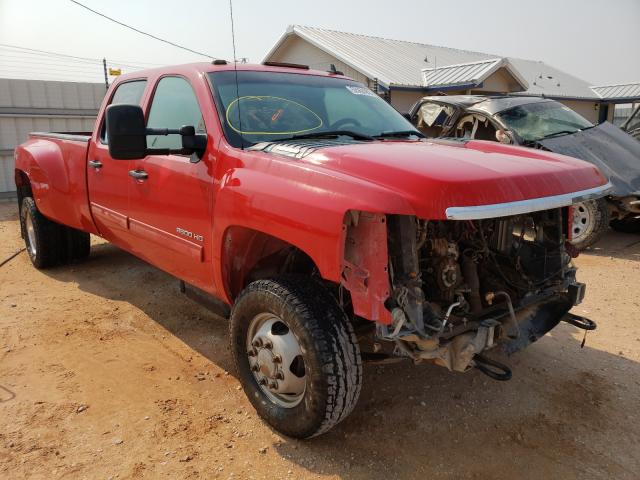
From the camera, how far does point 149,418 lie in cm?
307

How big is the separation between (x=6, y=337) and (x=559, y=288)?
4.10m

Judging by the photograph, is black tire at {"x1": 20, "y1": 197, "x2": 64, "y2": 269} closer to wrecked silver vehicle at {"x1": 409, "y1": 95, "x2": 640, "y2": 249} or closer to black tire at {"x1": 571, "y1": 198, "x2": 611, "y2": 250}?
wrecked silver vehicle at {"x1": 409, "y1": 95, "x2": 640, "y2": 249}

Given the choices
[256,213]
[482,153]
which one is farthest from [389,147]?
[256,213]

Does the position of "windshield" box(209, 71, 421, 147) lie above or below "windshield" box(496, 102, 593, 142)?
above

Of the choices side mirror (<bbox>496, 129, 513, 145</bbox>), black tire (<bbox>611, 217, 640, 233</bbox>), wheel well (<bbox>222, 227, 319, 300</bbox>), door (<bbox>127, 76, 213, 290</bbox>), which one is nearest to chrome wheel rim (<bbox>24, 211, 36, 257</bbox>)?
door (<bbox>127, 76, 213, 290</bbox>)

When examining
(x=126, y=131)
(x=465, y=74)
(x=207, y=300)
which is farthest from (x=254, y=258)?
(x=465, y=74)

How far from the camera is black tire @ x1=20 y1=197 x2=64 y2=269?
582 cm

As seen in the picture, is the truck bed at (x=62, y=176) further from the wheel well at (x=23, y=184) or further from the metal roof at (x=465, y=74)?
the metal roof at (x=465, y=74)

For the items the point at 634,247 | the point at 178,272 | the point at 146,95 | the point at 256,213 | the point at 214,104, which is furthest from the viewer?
the point at 634,247

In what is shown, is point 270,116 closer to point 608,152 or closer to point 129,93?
point 129,93

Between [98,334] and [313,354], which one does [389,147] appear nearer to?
[313,354]

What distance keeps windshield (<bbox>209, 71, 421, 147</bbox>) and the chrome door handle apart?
0.85 metres

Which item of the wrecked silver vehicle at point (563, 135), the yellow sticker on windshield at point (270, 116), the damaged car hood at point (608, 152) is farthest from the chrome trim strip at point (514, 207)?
the damaged car hood at point (608, 152)

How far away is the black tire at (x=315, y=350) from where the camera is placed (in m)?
2.52
